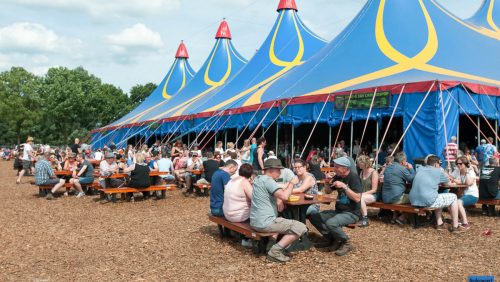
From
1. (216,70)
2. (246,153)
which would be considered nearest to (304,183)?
(246,153)

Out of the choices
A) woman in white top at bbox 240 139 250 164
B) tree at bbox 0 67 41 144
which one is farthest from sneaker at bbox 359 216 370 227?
tree at bbox 0 67 41 144

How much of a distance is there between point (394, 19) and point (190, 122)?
798 cm

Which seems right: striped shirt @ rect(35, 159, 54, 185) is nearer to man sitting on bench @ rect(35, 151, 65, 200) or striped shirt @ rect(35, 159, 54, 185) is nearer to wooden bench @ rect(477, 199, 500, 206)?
man sitting on bench @ rect(35, 151, 65, 200)

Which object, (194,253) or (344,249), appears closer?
(344,249)

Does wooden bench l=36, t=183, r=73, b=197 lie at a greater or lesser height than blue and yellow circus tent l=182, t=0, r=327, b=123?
lesser

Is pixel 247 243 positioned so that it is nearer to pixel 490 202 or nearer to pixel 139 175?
pixel 490 202

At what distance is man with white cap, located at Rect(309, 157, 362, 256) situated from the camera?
4.86 metres

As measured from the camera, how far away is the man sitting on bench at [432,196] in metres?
5.87

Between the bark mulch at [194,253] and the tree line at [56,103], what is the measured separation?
115 feet

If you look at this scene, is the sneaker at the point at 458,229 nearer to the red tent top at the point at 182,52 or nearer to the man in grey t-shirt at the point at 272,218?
the man in grey t-shirt at the point at 272,218

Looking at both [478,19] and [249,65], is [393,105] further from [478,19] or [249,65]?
[249,65]

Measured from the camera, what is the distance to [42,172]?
945 cm

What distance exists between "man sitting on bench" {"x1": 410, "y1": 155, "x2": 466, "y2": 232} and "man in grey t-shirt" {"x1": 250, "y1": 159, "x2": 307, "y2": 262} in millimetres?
2126

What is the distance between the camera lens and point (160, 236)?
5.92 m
